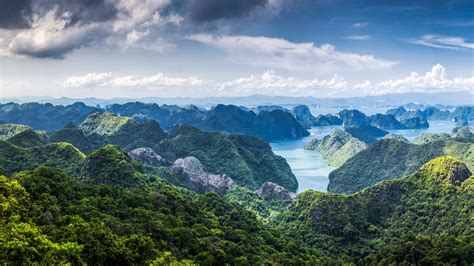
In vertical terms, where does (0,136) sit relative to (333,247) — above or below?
above

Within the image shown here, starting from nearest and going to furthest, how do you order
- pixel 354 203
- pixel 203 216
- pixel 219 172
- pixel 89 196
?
pixel 89 196 → pixel 203 216 → pixel 354 203 → pixel 219 172

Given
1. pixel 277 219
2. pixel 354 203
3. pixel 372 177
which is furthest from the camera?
pixel 372 177

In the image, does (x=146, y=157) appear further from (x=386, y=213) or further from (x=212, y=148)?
(x=386, y=213)

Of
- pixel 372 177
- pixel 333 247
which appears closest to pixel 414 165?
pixel 372 177

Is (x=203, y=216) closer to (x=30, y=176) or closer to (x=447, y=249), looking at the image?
(x=30, y=176)

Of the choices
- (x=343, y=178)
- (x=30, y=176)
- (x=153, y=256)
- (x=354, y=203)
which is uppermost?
(x=30, y=176)

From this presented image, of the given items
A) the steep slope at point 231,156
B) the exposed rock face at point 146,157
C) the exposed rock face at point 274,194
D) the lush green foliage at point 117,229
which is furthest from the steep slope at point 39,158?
the steep slope at point 231,156

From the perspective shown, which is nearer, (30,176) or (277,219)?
(30,176)
